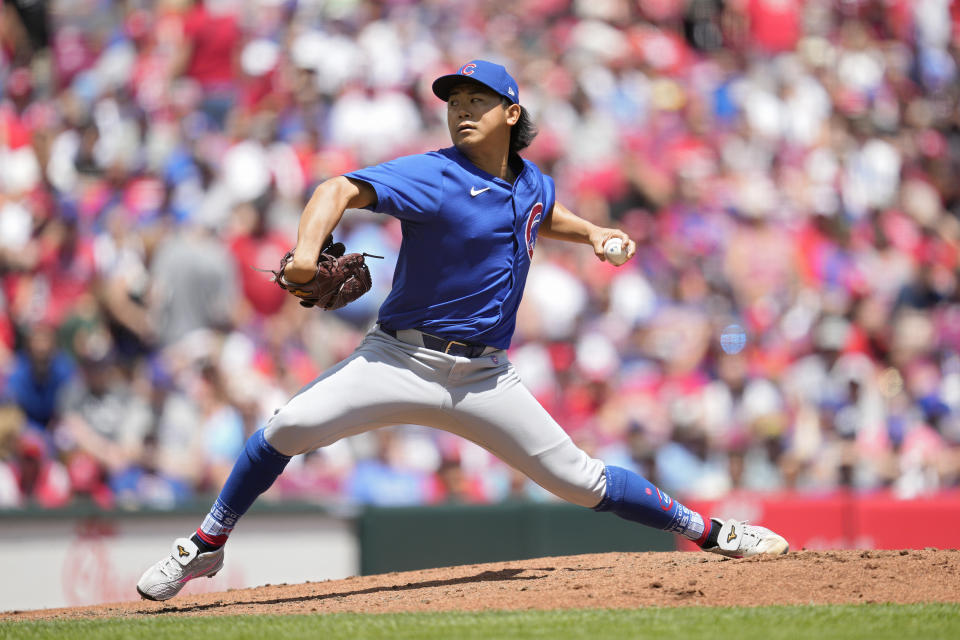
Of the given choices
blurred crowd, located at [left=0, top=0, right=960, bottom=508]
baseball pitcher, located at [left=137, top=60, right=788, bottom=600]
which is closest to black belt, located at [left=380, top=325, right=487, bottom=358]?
baseball pitcher, located at [left=137, top=60, right=788, bottom=600]

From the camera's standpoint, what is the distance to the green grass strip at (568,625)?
391 cm

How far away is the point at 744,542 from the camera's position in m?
5.29

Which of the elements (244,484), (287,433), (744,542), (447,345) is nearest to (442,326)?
(447,345)

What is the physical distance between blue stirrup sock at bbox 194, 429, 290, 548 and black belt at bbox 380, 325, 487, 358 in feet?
2.02

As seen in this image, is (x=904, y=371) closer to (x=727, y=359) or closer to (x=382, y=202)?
(x=727, y=359)

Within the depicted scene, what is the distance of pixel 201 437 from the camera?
8.10 m

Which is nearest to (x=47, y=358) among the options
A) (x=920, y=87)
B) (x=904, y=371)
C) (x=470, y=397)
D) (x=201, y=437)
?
(x=201, y=437)

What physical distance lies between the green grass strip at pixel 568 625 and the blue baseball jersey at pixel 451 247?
106 cm

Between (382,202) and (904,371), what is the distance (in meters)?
6.93

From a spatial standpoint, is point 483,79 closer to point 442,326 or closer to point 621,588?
point 442,326

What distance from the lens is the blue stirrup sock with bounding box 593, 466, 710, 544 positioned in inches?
195

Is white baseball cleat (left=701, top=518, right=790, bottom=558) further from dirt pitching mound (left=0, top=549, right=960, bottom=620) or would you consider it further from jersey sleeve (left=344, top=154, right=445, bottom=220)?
jersey sleeve (left=344, top=154, right=445, bottom=220)

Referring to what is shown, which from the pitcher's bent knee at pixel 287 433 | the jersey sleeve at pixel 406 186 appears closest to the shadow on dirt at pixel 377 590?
the pitcher's bent knee at pixel 287 433

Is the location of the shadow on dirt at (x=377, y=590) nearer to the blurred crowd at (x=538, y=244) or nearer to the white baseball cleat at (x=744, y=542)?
the white baseball cleat at (x=744, y=542)
